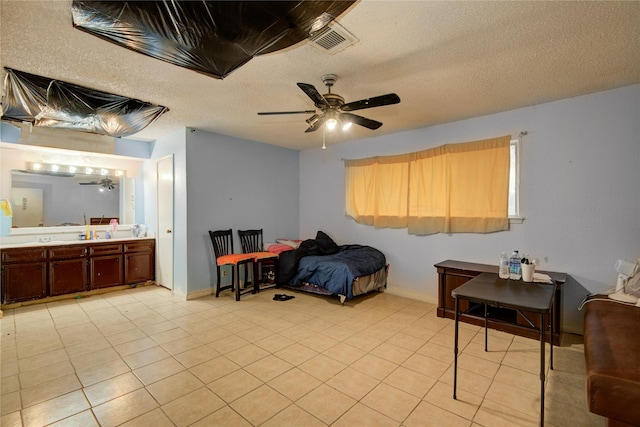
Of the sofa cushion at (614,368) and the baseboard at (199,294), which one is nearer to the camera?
the sofa cushion at (614,368)

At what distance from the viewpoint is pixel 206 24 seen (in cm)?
154

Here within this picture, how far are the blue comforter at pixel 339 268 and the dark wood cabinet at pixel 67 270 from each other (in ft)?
10.3

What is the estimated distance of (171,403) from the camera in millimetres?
1945

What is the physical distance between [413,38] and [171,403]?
3.06 m

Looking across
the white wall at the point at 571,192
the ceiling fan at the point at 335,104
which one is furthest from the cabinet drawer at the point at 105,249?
the white wall at the point at 571,192

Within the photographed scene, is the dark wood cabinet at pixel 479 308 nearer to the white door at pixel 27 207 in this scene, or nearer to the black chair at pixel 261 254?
the black chair at pixel 261 254

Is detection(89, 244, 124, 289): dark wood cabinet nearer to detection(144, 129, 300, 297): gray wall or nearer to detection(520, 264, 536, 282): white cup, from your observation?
detection(144, 129, 300, 297): gray wall

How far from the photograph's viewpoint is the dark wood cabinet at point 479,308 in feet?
9.43

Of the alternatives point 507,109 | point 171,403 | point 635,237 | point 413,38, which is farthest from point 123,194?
point 635,237

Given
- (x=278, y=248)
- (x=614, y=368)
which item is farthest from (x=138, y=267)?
(x=614, y=368)

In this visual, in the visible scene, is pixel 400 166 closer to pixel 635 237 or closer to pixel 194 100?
pixel 635 237

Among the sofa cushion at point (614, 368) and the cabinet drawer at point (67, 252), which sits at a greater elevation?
the cabinet drawer at point (67, 252)

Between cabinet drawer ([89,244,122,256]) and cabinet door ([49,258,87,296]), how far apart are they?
161mm

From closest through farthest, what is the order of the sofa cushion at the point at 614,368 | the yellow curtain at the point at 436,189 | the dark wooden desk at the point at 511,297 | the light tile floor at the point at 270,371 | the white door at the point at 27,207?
the sofa cushion at the point at 614,368 → the dark wooden desk at the point at 511,297 → the light tile floor at the point at 270,371 → the yellow curtain at the point at 436,189 → the white door at the point at 27,207
